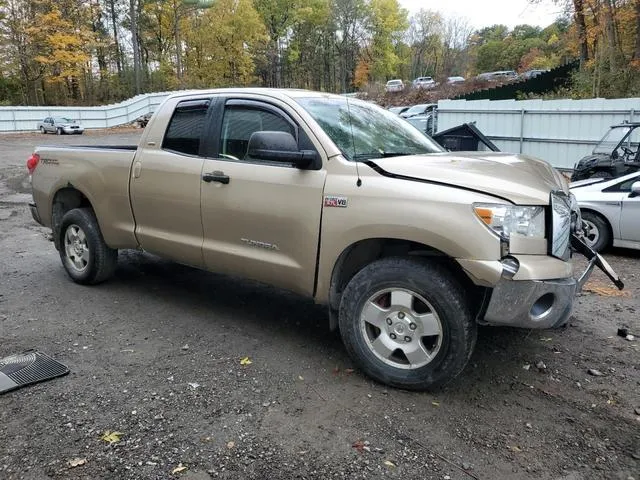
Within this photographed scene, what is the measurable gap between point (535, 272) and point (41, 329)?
379 cm

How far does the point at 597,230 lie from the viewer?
720 centimetres

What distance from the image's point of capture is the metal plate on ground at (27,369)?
3.49 metres

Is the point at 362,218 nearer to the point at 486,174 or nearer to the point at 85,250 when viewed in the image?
the point at 486,174

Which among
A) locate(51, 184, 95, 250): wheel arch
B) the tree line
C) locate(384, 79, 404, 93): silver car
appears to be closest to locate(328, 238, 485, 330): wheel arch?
locate(51, 184, 95, 250): wheel arch

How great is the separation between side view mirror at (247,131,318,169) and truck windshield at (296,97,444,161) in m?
0.30

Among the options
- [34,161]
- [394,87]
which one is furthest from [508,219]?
[394,87]

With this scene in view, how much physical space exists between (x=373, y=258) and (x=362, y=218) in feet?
1.33

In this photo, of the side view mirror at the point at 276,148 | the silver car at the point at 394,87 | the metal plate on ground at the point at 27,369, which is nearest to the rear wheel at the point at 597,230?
the side view mirror at the point at 276,148

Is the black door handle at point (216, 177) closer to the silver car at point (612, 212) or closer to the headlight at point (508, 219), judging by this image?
the headlight at point (508, 219)

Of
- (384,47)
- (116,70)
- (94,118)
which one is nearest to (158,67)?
(116,70)

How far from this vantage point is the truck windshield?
12.6ft

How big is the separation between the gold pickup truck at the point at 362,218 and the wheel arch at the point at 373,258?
0.03 ft

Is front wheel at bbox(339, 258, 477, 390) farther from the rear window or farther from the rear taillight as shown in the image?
the rear taillight

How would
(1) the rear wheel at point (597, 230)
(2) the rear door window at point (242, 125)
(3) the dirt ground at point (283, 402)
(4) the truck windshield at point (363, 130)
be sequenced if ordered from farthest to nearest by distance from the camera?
(1) the rear wheel at point (597, 230)
(2) the rear door window at point (242, 125)
(4) the truck windshield at point (363, 130)
(3) the dirt ground at point (283, 402)
